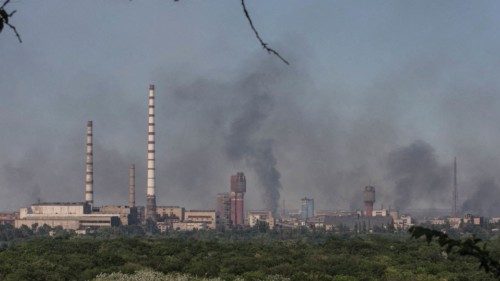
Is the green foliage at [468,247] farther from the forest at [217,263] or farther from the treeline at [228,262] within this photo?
the treeline at [228,262]

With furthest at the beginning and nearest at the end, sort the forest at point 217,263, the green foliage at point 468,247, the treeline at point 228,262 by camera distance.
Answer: the treeline at point 228,262 → the forest at point 217,263 → the green foliage at point 468,247

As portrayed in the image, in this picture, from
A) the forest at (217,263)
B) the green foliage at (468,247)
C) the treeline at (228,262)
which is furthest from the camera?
the treeline at (228,262)

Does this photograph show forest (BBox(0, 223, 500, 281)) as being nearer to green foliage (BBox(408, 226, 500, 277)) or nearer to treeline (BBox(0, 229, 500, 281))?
treeline (BBox(0, 229, 500, 281))

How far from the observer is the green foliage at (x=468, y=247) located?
607 centimetres

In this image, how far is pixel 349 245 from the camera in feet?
482

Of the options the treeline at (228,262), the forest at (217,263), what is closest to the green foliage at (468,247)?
the forest at (217,263)

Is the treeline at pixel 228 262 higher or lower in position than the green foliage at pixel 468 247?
lower

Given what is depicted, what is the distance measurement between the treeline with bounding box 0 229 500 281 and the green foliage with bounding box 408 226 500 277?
291 ft

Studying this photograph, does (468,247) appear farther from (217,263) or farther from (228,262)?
(217,263)

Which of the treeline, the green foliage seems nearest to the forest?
the treeline

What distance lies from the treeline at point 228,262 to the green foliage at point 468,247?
88779 millimetres

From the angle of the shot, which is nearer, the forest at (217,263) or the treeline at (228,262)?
the forest at (217,263)

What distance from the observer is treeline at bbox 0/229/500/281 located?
9988 cm

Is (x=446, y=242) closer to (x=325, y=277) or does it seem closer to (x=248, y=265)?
(x=325, y=277)
